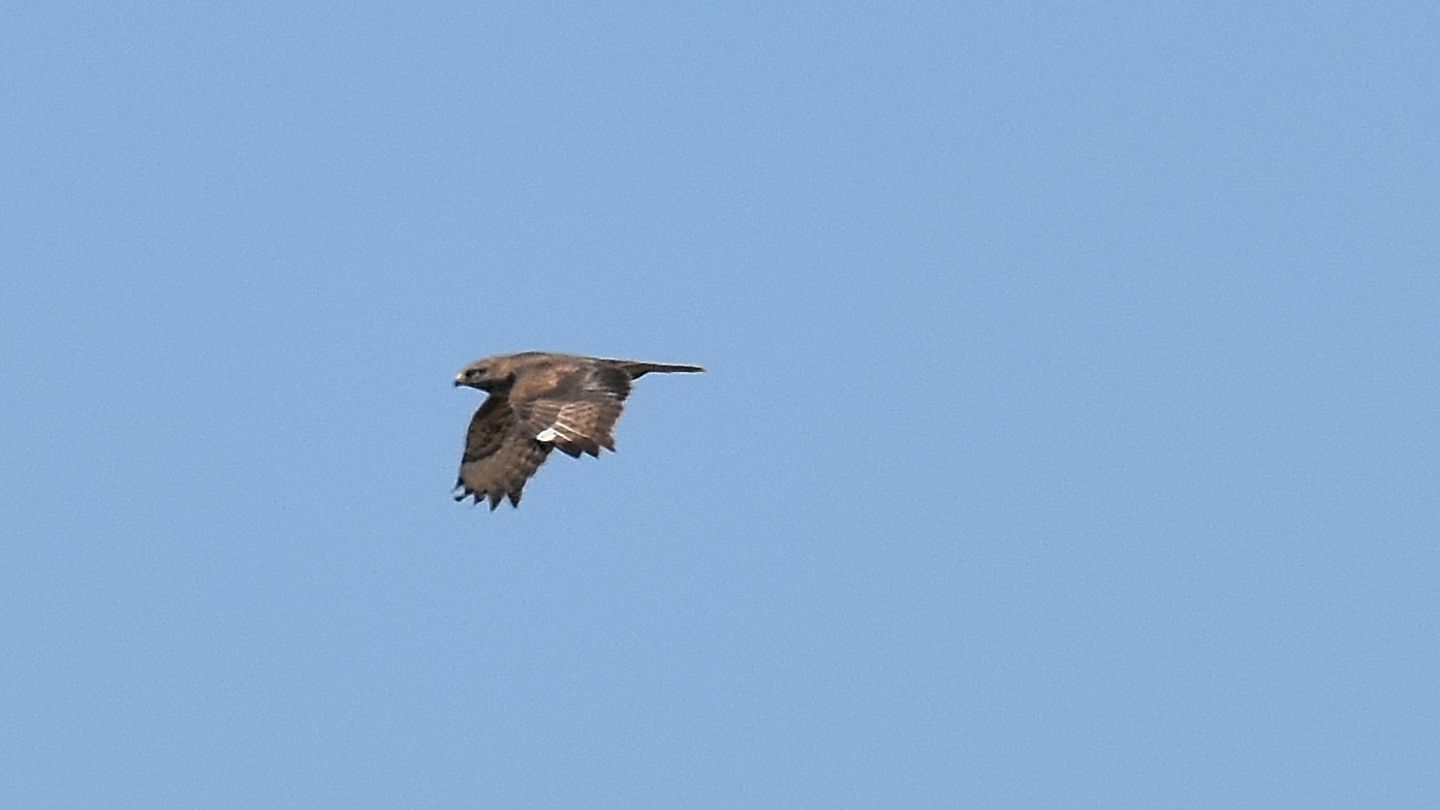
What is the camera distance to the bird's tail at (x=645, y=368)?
141 ft

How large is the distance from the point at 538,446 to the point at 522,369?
3.66 ft

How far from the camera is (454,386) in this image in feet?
145

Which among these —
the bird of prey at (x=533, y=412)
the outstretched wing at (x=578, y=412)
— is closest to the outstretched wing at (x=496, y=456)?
the bird of prey at (x=533, y=412)

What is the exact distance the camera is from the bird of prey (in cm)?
4106

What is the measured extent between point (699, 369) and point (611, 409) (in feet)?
9.16

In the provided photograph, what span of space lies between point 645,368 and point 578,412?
2.11m

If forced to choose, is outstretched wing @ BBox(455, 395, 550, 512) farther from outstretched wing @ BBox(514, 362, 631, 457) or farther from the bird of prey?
outstretched wing @ BBox(514, 362, 631, 457)

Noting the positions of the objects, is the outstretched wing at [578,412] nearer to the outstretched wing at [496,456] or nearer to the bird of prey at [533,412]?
the bird of prey at [533,412]

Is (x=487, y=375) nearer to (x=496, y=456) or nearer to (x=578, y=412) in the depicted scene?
(x=496, y=456)

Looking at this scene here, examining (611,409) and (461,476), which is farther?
(461,476)

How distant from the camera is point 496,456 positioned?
1741 inches

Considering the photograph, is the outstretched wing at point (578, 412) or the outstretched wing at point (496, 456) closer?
the outstretched wing at point (578, 412)

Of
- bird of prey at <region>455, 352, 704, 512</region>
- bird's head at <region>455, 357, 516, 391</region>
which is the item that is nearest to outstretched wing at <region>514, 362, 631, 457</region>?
bird of prey at <region>455, 352, 704, 512</region>

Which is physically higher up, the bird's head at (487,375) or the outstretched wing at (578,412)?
the bird's head at (487,375)
